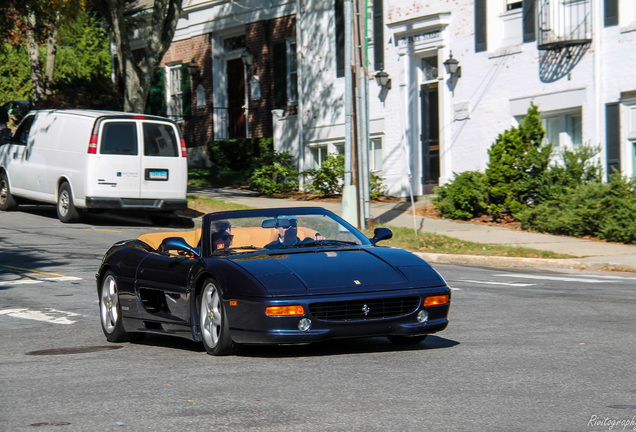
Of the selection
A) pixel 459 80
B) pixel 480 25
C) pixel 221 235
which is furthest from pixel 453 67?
pixel 221 235

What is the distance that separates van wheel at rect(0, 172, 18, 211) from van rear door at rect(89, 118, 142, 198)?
382 cm

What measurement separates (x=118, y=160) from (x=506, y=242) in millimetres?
8017

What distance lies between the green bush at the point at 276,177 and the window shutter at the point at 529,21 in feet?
28.1

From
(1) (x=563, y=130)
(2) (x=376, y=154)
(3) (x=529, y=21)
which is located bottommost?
(2) (x=376, y=154)

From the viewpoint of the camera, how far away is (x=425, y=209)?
82.0ft

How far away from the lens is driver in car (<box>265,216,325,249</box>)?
29.0ft

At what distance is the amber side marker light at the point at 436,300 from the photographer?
26.8 ft

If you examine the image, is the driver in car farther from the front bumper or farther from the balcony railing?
the balcony railing

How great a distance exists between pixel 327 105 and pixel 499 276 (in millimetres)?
15631

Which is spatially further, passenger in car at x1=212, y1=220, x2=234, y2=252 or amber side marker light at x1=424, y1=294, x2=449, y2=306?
passenger in car at x1=212, y1=220, x2=234, y2=252

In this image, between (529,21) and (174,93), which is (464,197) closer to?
(529,21)

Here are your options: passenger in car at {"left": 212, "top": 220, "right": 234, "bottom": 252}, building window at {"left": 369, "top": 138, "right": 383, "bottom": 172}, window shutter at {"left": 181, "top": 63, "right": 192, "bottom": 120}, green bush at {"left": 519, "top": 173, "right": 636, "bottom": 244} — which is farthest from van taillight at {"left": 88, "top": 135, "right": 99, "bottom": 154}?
window shutter at {"left": 181, "top": 63, "right": 192, "bottom": 120}

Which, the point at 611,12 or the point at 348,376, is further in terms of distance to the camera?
the point at 611,12

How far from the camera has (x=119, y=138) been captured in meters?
21.2
